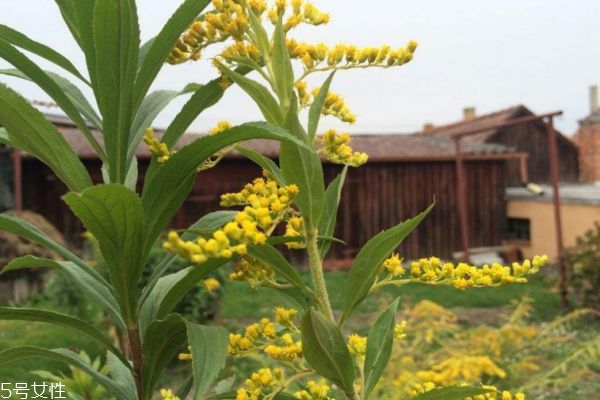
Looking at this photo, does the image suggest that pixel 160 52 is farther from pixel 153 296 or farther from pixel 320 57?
pixel 153 296

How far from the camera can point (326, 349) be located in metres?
1.01

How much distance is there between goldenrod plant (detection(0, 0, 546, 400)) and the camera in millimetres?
1015

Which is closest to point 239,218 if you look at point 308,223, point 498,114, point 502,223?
point 308,223

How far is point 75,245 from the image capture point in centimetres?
1177

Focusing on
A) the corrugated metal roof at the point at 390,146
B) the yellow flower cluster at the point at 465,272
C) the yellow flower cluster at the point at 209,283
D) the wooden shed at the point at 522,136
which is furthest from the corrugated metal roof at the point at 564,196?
the yellow flower cluster at the point at 465,272

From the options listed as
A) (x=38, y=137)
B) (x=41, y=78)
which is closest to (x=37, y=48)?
(x=41, y=78)

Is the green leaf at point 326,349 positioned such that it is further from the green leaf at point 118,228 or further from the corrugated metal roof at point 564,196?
the corrugated metal roof at point 564,196

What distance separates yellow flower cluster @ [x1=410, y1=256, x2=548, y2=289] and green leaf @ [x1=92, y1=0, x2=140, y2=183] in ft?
1.84

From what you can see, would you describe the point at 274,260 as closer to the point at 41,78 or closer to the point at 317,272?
the point at 317,272

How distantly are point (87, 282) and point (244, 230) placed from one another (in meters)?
0.56

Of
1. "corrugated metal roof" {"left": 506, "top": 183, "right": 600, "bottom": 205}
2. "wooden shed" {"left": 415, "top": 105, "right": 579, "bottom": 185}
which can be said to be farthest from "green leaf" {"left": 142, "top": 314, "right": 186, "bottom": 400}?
"wooden shed" {"left": 415, "top": 105, "right": 579, "bottom": 185}

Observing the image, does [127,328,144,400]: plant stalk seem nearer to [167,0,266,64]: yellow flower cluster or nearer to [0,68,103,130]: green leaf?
[0,68,103,130]: green leaf

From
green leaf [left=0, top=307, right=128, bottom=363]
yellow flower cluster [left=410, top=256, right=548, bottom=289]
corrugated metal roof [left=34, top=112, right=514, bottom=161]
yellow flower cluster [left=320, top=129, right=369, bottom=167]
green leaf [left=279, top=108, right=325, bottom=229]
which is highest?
corrugated metal roof [left=34, top=112, right=514, bottom=161]

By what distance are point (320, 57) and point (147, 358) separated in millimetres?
654
